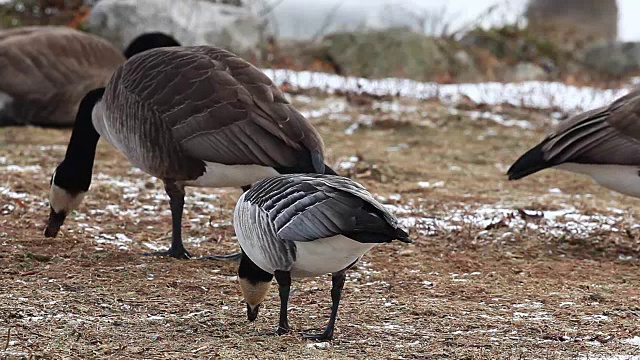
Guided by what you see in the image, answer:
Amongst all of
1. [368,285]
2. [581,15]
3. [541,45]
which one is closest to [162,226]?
[368,285]

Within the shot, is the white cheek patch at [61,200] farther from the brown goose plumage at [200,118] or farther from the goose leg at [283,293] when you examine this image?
the goose leg at [283,293]

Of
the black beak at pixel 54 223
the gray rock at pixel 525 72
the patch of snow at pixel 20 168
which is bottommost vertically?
the gray rock at pixel 525 72

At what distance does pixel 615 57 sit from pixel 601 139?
13175 mm

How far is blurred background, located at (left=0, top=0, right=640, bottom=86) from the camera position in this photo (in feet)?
43.7

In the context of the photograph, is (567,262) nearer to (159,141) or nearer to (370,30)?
(159,141)

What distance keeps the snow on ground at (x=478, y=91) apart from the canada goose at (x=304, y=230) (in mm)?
8044

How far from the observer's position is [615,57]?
1822 cm

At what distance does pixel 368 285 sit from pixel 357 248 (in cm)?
136

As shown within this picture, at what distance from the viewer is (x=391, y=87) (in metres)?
12.9

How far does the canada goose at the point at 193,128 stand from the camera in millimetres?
5098

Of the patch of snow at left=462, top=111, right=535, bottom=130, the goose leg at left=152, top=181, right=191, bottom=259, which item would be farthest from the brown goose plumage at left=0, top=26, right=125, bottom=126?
the patch of snow at left=462, top=111, right=535, bottom=130

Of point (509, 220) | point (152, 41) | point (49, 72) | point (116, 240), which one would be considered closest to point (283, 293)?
point (116, 240)

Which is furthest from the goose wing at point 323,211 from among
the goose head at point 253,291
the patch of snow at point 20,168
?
the patch of snow at point 20,168

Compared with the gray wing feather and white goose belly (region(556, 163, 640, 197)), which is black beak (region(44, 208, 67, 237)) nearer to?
the gray wing feather
